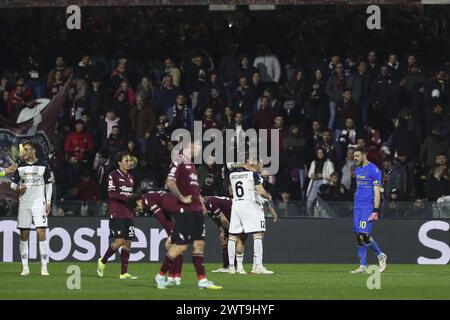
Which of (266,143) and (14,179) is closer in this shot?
(14,179)

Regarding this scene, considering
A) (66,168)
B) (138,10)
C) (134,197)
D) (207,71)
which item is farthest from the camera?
(138,10)

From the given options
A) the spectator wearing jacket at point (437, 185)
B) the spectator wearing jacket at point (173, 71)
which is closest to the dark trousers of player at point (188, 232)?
the spectator wearing jacket at point (437, 185)

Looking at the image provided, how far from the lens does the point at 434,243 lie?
27219mm

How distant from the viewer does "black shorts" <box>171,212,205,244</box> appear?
1819cm

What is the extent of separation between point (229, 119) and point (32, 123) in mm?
4927

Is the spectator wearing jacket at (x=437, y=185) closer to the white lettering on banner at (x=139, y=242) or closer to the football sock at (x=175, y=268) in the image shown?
the white lettering on banner at (x=139, y=242)

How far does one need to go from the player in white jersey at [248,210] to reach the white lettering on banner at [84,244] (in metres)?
4.65

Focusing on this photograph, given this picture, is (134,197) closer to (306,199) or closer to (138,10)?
(306,199)

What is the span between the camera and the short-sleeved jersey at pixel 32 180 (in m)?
22.8

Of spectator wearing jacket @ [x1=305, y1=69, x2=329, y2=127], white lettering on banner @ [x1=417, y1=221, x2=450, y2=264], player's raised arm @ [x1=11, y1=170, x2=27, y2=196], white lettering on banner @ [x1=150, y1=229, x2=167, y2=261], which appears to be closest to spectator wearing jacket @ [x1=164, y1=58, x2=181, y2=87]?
spectator wearing jacket @ [x1=305, y1=69, x2=329, y2=127]

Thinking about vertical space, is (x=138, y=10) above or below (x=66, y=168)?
above

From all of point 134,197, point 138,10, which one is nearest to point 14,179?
point 134,197

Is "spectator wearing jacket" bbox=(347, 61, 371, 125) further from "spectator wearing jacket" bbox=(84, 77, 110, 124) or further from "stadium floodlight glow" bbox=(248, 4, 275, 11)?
"spectator wearing jacket" bbox=(84, 77, 110, 124)

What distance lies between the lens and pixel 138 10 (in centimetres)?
3381
